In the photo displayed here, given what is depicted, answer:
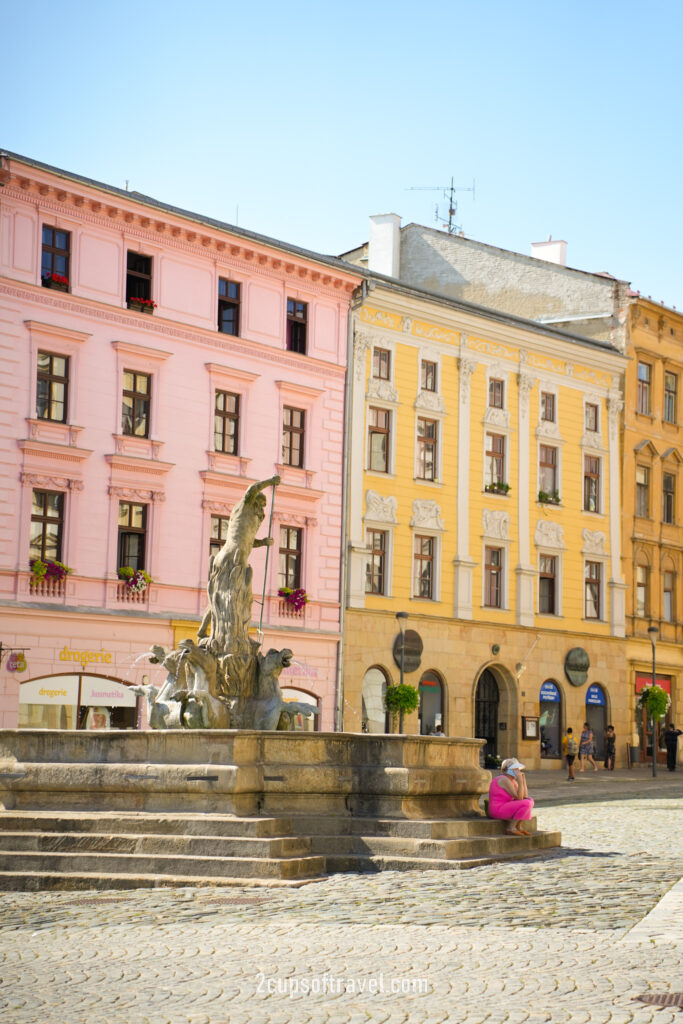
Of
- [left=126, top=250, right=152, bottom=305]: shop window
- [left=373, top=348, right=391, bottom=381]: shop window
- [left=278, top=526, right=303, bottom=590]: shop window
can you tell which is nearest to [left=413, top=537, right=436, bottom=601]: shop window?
[left=278, top=526, right=303, bottom=590]: shop window

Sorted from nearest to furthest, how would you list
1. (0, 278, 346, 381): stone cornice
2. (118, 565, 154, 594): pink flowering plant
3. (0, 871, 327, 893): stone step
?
1. (0, 871, 327, 893): stone step
2. (0, 278, 346, 381): stone cornice
3. (118, 565, 154, 594): pink flowering plant

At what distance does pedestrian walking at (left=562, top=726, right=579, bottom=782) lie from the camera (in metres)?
37.7

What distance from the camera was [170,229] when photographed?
34906 millimetres

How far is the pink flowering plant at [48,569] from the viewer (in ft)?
103

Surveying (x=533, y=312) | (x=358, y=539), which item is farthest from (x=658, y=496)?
(x=358, y=539)

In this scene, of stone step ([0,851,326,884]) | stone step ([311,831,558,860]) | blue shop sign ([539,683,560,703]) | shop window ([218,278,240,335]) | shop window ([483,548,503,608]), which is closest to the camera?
stone step ([0,851,326,884])

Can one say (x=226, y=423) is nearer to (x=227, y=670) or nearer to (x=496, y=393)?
(x=496, y=393)

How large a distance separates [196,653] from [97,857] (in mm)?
4086

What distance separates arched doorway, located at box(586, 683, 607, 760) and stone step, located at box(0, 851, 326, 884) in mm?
31626

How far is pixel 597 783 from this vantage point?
3625cm

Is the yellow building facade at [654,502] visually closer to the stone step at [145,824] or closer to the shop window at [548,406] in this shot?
the shop window at [548,406]

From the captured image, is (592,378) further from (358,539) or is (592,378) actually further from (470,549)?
(358,539)

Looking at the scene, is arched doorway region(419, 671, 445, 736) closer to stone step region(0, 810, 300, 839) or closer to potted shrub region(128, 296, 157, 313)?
potted shrub region(128, 296, 157, 313)

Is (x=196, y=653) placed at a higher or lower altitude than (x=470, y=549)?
lower
